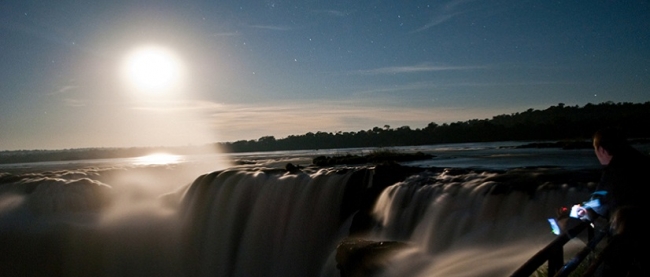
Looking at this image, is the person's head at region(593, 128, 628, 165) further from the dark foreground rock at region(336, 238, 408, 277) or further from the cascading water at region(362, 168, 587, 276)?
the dark foreground rock at region(336, 238, 408, 277)

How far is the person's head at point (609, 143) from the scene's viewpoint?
4.39m

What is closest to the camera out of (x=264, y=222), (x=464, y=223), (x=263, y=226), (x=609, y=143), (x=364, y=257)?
(x=609, y=143)

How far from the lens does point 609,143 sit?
14.6ft

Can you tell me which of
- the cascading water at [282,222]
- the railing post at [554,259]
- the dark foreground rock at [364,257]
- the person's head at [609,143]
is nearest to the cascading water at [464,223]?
the cascading water at [282,222]

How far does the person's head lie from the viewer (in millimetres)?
4391

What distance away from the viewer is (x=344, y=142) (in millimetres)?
95188

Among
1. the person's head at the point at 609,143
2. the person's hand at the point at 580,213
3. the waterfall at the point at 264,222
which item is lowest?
the waterfall at the point at 264,222

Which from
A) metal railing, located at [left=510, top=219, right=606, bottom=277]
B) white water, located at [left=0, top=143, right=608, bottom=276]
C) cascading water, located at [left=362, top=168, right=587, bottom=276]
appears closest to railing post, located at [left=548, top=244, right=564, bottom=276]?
metal railing, located at [left=510, top=219, right=606, bottom=277]

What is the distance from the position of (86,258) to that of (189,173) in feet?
56.3

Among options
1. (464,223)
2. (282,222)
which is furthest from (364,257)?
(282,222)

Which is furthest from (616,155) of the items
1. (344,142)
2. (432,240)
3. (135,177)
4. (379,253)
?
(344,142)

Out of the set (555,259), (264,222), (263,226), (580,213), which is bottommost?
(263,226)

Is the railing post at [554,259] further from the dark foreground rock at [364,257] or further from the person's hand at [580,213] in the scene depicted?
the dark foreground rock at [364,257]

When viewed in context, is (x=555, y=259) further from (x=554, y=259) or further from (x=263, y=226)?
(x=263, y=226)
